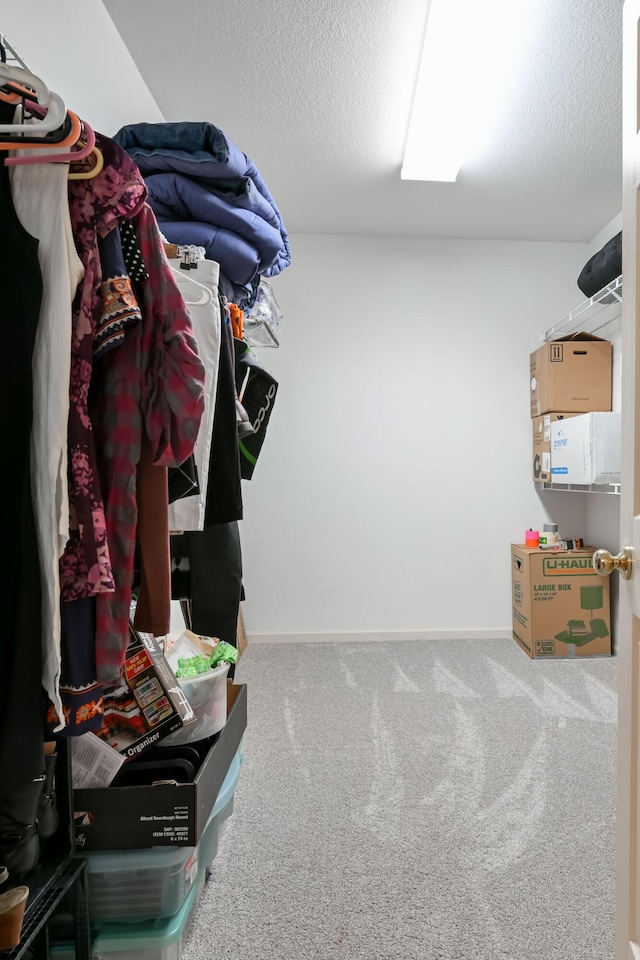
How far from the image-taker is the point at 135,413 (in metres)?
0.84

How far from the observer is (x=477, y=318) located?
3.56 meters

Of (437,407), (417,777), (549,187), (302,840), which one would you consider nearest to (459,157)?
(549,187)

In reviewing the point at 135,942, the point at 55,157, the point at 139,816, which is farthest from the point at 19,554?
the point at 135,942

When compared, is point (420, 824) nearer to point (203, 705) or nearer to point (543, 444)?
point (203, 705)

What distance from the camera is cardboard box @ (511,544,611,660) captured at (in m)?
3.17

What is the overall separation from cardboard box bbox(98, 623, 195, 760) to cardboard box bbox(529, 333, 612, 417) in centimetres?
282

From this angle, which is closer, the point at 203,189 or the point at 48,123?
the point at 48,123

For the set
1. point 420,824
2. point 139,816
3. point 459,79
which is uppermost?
point 459,79

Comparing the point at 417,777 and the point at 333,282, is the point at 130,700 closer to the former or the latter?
the point at 417,777

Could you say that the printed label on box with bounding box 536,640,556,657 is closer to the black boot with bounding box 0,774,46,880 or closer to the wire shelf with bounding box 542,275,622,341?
the wire shelf with bounding box 542,275,622,341

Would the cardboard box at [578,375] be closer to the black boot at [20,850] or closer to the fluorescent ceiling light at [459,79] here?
the fluorescent ceiling light at [459,79]

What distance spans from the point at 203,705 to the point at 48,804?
35 centimetres

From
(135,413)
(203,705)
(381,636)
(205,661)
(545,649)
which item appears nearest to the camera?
(135,413)

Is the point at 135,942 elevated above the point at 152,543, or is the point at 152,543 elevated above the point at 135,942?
the point at 152,543
